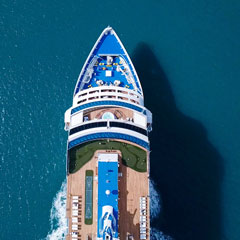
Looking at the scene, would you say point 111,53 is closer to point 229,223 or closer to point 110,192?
point 110,192

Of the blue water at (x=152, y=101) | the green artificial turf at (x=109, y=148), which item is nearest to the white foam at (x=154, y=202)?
the blue water at (x=152, y=101)

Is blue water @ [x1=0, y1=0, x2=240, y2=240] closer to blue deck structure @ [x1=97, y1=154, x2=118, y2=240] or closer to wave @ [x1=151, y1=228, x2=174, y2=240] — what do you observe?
wave @ [x1=151, y1=228, x2=174, y2=240]

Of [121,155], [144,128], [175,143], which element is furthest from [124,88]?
[175,143]

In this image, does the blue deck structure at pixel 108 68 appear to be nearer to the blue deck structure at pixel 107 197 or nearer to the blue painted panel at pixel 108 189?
the blue deck structure at pixel 107 197

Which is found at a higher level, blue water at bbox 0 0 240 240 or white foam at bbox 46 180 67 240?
blue water at bbox 0 0 240 240

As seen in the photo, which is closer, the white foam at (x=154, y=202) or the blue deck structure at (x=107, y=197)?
the blue deck structure at (x=107, y=197)

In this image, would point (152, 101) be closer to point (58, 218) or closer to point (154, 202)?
point (154, 202)

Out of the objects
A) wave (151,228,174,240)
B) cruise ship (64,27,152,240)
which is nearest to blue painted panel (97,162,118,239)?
cruise ship (64,27,152,240)
